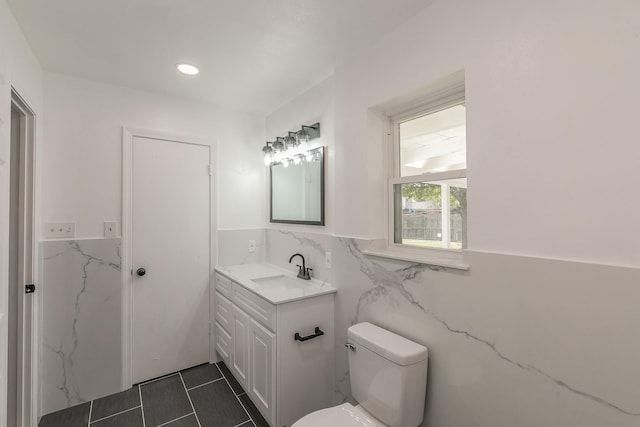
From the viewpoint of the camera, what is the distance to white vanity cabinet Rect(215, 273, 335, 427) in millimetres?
1747

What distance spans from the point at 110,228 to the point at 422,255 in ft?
7.39

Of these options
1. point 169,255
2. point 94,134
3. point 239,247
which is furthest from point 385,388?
point 94,134

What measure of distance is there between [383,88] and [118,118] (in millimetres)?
2031

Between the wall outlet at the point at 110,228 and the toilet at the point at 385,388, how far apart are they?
1.91m

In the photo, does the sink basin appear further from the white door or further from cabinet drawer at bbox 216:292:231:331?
the white door

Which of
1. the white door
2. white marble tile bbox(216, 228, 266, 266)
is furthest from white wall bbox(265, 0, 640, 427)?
the white door

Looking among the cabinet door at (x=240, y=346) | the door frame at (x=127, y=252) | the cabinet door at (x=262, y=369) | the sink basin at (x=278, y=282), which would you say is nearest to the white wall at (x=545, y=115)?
the cabinet door at (x=262, y=369)

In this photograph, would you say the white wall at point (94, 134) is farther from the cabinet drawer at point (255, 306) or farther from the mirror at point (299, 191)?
the cabinet drawer at point (255, 306)

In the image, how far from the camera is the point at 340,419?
4.63ft

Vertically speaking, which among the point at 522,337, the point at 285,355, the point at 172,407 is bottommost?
the point at 172,407

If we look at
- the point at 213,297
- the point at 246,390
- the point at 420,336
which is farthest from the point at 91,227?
the point at 420,336

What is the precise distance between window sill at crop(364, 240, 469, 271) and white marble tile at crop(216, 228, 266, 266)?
4.77 feet

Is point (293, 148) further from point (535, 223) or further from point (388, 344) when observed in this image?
point (535, 223)

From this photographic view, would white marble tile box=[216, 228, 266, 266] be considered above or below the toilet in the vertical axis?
above
